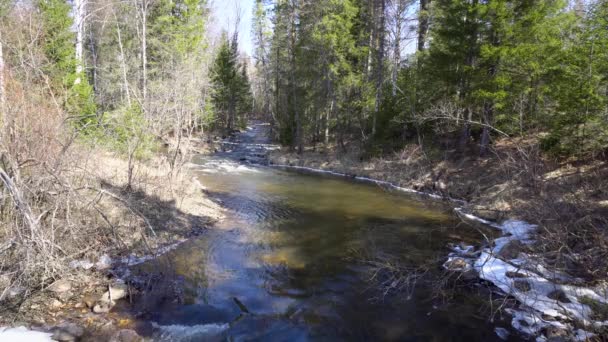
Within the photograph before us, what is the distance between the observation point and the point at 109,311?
21.8 ft

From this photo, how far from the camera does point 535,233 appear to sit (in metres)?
8.72

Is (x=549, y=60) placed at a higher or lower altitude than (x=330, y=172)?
higher

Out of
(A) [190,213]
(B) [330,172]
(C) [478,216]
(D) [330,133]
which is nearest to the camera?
(A) [190,213]

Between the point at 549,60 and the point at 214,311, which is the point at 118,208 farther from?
the point at 549,60

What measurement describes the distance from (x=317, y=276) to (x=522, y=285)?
4190mm

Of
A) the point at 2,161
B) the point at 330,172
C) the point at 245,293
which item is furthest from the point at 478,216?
the point at 2,161

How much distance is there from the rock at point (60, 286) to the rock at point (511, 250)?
9072 mm

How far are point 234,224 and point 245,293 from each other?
15.7ft

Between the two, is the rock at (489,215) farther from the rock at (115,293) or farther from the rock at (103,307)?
the rock at (103,307)

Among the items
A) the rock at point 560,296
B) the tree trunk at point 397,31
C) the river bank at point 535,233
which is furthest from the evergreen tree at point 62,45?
the tree trunk at point 397,31

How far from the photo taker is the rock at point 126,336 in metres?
5.83

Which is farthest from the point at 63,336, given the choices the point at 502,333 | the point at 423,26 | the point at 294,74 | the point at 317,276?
the point at 294,74

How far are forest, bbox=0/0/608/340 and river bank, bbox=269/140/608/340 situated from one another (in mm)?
78

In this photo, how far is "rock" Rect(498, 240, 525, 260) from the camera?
915cm
